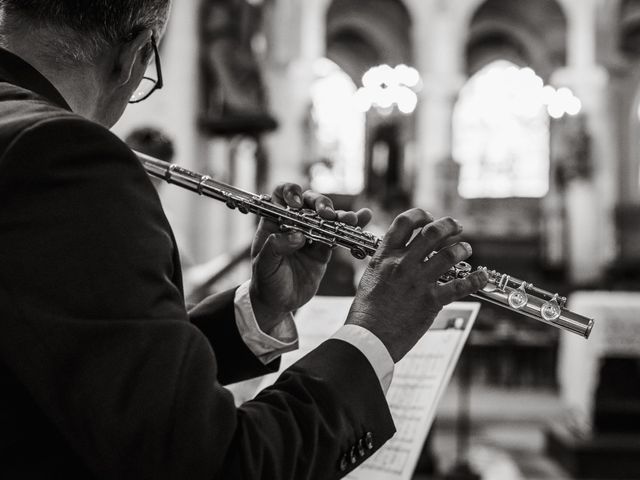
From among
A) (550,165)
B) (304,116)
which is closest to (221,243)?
(304,116)

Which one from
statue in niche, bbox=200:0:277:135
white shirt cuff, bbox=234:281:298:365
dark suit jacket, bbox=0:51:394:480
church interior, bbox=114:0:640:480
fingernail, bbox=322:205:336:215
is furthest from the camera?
statue in niche, bbox=200:0:277:135

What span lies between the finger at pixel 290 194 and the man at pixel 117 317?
373mm

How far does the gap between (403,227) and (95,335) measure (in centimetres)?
51

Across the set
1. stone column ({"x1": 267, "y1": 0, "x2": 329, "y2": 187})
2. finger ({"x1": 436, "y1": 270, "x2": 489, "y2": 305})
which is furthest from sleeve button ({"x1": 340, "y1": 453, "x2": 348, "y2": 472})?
stone column ({"x1": 267, "y1": 0, "x2": 329, "y2": 187})

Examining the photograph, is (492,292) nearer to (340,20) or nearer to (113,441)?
(113,441)

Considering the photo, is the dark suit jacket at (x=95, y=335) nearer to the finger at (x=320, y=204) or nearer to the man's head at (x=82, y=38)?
the man's head at (x=82, y=38)

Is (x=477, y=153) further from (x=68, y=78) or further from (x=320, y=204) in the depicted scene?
(x=68, y=78)

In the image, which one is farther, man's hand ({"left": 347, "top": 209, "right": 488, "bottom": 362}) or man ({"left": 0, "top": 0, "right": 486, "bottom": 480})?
man's hand ({"left": 347, "top": 209, "right": 488, "bottom": 362})

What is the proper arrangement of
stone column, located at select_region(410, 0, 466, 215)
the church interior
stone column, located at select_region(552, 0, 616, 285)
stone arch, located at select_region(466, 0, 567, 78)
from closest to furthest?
the church interior
stone column, located at select_region(552, 0, 616, 285)
stone column, located at select_region(410, 0, 466, 215)
stone arch, located at select_region(466, 0, 567, 78)

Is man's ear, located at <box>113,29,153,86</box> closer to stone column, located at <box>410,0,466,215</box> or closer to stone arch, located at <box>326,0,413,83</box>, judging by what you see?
stone column, located at <box>410,0,466,215</box>

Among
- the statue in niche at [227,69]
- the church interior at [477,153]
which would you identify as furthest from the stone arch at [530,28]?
the statue in niche at [227,69]

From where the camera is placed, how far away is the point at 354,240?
1538mm

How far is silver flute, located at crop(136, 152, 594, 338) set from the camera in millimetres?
1450

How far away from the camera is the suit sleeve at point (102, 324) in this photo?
1008 mm
